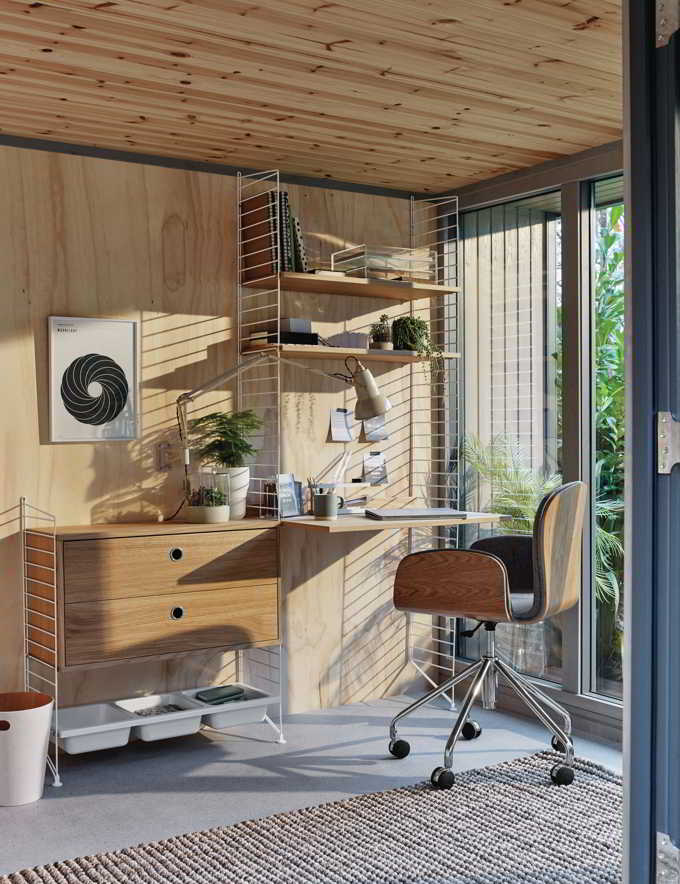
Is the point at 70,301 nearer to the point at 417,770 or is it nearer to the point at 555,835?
the point at 417,770

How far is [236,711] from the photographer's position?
415 centimetres

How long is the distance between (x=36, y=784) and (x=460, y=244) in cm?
307

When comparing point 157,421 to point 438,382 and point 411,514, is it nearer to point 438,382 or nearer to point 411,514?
point 411,514

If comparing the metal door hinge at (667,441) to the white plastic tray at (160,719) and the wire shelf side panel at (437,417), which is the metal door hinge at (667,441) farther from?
the wire shelf side panel at (437,417)

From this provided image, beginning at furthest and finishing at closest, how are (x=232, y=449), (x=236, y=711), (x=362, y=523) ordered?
(x=232, y=449)
(x=236, y=711)
(x=362, y=523)

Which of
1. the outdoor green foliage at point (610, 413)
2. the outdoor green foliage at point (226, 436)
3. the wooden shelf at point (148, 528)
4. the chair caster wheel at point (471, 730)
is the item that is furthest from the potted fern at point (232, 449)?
the outdoor green foliage at point (610, 413)

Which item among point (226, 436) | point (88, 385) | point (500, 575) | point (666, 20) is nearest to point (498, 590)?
point (500, 575)

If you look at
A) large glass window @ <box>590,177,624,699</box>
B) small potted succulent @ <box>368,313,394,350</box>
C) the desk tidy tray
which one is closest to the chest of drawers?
the desk tidy tray

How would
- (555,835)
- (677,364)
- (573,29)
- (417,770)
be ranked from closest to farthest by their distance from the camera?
(677,364) → (573,29) → (555,835) → (417,770)

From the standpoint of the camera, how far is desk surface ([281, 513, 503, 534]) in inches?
157

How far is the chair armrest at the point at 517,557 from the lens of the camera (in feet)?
13.8

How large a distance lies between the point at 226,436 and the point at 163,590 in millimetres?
720

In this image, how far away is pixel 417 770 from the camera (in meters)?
3.84

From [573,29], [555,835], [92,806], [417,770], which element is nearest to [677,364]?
[573,29]
